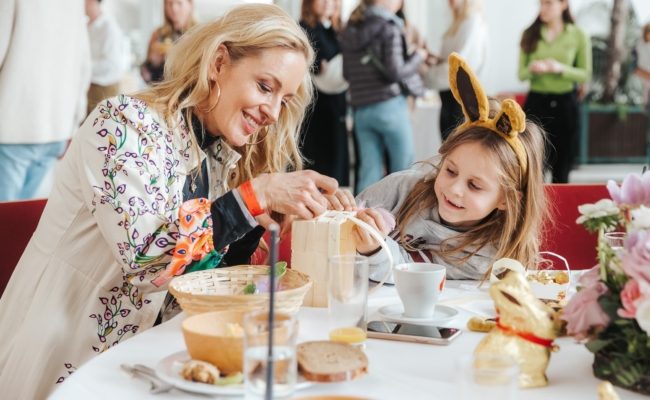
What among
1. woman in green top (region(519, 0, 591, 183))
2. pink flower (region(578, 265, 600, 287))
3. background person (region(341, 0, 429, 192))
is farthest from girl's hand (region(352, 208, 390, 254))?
woman in green top (region(519, 0, 591, 183))

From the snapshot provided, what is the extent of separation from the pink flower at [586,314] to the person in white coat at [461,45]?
3.86 m

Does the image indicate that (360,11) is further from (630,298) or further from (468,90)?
(630,298)

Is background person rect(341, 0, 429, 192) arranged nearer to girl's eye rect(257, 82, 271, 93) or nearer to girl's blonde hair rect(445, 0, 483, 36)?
girl's blonde hair rect(445, 0, 483, 36)

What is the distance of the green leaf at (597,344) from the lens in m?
1.09

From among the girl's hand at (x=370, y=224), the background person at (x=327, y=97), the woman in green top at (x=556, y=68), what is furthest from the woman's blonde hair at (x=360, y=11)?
the girl's hand at (x=370, y=224)

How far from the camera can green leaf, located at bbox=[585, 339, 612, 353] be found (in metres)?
1.09

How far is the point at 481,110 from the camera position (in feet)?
6.58

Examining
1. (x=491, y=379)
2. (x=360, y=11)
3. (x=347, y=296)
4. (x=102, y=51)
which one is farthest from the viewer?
(x=102, y=51)

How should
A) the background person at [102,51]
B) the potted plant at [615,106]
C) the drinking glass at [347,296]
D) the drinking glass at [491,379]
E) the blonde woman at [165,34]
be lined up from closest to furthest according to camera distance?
1. the drinking glass at [491,379]
2. the drinking glass at [347,296]
3. the background person at [102,51]
4. the blonde woman at [165,34]
5. the potted plant at [615,106]

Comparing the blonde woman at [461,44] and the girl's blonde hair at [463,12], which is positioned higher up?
the girl's blonde hair at [463,12]

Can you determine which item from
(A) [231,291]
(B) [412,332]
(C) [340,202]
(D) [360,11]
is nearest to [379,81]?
(D) [360,11]

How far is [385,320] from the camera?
1405 millimetres

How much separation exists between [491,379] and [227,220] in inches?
30.9

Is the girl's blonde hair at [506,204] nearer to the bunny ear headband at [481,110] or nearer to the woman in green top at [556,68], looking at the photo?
the bunny ear headband at [481,110]
